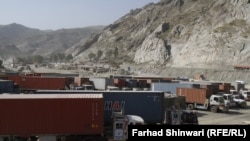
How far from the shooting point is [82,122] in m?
A: 23.2

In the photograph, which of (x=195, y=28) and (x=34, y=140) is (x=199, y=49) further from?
(x=34, y=140)

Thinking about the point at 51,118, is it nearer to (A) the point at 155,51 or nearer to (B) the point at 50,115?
(B) the point at 50,115

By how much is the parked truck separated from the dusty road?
2.66ft

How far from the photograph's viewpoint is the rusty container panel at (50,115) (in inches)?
894

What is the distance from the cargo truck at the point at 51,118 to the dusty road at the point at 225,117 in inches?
677

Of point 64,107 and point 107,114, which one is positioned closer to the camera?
point 64,107

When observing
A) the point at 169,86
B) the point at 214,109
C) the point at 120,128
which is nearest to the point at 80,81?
the point at 169,86

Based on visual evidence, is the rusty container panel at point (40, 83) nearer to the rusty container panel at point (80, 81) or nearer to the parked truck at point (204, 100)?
the rusty container panel at point (80, 81)

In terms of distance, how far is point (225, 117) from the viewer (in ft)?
141

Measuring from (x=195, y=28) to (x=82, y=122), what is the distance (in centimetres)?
14074

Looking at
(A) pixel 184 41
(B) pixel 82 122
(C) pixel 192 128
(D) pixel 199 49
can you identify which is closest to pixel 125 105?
(B) pixel 82 122

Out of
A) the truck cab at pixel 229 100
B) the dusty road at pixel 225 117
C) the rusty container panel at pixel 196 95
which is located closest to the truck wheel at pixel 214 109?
the dusty road at pixel 225 117

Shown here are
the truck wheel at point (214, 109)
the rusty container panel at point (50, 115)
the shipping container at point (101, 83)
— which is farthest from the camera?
the shipping container at point (101, 83)

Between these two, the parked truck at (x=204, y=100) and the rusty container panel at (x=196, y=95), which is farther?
the rusty container panel at (x=196, y=95)
